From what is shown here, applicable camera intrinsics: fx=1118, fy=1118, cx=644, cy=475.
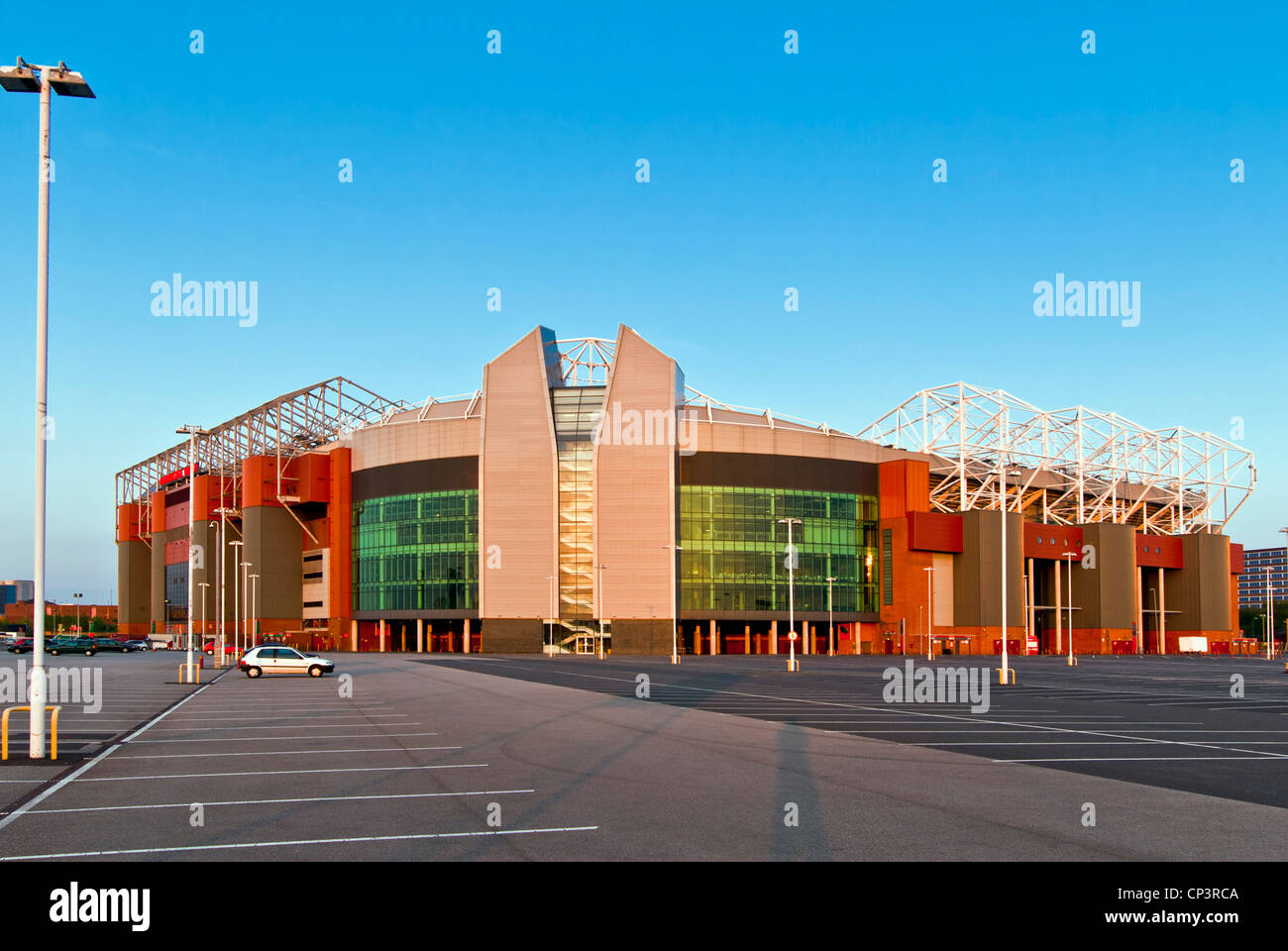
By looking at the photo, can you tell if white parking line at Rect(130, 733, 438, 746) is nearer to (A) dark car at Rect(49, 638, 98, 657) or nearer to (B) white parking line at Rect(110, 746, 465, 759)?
(B) white parking line at Rect(110, 746, 465, 759)

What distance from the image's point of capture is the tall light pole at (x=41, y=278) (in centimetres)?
2000

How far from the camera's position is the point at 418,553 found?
118000 millimetres

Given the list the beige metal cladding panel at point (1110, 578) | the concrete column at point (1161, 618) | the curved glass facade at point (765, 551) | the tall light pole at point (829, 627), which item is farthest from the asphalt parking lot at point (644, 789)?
the concrete column at point (1161, 618)

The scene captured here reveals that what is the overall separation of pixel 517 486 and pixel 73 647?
41.9 m

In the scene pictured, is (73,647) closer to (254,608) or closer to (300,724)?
(254,608)

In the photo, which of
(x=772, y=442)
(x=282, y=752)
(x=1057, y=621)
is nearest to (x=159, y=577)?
(x=772, y=442)

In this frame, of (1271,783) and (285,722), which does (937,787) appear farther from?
(285,722)

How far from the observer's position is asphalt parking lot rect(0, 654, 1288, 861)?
37.6 ft

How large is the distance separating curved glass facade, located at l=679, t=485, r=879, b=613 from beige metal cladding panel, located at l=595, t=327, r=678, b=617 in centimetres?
402

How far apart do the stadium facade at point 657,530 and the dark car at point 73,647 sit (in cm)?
1437

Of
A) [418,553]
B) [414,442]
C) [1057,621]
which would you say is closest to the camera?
[418,553]

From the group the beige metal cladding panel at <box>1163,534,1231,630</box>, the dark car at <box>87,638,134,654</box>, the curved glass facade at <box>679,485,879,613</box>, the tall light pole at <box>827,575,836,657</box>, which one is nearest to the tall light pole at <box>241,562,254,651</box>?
the dark car at <box>87,638,134,654</box>

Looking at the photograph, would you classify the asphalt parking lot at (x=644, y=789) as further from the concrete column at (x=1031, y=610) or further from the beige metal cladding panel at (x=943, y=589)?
the concrete column at (x=1031, y=610)
